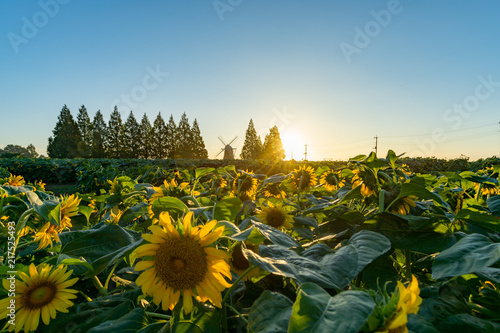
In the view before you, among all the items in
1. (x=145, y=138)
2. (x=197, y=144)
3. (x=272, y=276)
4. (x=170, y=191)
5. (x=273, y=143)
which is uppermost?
(x=145, y=138)

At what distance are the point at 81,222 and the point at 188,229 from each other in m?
1.20

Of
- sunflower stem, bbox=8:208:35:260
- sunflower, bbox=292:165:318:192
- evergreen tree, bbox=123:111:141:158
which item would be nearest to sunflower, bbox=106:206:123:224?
sunflower stem, bbox=8:208:35:260

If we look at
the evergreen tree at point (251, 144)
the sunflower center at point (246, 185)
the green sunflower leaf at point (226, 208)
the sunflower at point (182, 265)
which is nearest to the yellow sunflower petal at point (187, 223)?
the sunflower at point (182, 265)

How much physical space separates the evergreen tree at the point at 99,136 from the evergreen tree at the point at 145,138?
7067 millimetres

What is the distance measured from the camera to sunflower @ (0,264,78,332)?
0.84 m

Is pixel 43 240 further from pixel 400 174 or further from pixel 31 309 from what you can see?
pixel 400 174

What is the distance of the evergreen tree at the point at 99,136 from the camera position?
2255 inches

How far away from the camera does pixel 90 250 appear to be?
958 millimetres

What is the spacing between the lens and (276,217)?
1.69 meters

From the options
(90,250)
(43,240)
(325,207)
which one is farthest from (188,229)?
(43,240)

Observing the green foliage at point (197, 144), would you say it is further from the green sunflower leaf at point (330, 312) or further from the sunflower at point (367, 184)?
the green sunflower leaf at point (330, 312)

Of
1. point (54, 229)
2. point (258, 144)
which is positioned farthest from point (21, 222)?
point (258, 144)

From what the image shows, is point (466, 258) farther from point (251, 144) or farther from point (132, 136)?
point (251, 144)

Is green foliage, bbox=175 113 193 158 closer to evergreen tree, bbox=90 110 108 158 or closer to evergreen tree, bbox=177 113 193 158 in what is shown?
evergreen tree, bbox=177 113 193 158
